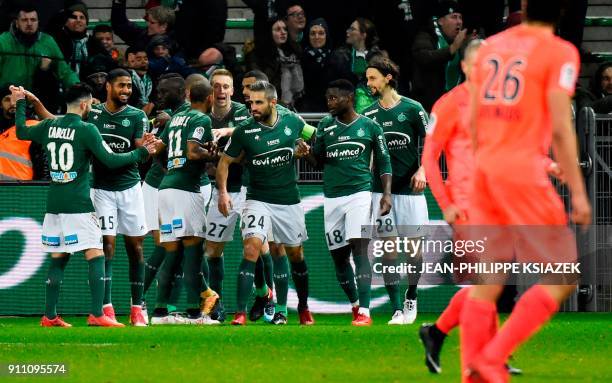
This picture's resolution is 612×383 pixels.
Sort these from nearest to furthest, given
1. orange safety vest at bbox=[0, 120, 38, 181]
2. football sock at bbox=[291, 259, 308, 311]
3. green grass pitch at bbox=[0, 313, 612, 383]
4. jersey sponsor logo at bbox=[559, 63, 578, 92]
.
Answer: jersey sponsor logo at bbox=[559, 63, 578, 92]
green grass pitch at bbox=[0, 313, 612, 383]
football sock at bbox=[291, 259, 308, 311]
orange safety vest at bbox=[0, 120, 38, 181]

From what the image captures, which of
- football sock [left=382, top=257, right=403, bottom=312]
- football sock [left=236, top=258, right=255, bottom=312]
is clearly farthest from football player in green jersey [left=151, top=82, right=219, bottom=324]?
football sock [left=382, top=257, right=403, bottom=312]

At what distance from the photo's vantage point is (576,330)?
1373 centimetres

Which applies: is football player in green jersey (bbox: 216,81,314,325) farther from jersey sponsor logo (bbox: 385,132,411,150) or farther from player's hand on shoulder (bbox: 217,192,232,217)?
jersey sponsor logo (bbox: 385,132,411,150)

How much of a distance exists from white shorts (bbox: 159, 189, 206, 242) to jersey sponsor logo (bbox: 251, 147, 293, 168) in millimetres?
863

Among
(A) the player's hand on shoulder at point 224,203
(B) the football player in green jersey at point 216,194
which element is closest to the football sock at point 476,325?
(A) the player's hand on shoulder at point 224,203

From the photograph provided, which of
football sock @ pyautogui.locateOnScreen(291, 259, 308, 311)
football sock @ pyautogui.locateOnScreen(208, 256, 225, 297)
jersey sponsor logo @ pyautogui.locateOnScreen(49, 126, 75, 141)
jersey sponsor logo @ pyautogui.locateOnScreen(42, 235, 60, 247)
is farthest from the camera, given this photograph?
football sock @ pyautogui.locateOnScreen(208, 256, 225, 297)

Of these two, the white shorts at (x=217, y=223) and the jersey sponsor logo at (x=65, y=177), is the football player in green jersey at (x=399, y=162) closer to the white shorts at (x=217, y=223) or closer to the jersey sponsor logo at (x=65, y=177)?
the white shorts at (x=217, y=223)

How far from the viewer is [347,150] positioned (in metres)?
15.2

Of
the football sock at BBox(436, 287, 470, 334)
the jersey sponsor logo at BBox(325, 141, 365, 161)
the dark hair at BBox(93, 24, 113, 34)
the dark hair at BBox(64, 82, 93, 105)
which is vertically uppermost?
the dark hair at BBox(93, 24, 113, 34)

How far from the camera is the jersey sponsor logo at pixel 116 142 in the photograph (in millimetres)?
15422

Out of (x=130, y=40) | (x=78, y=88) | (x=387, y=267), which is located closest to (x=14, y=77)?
(x=130, y=40)

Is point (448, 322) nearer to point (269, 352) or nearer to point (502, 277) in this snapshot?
point (502, 277)

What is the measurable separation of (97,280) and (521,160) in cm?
773

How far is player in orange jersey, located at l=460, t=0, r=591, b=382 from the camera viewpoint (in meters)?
7.54
